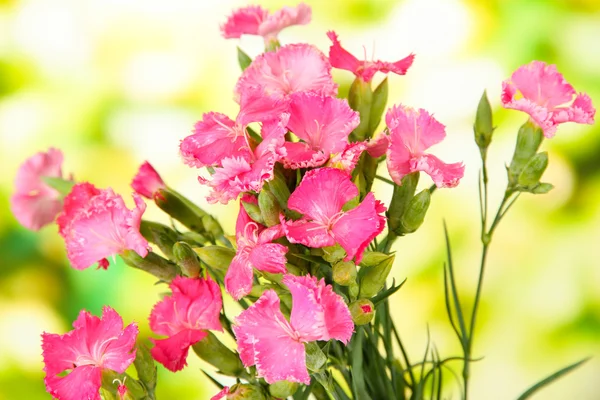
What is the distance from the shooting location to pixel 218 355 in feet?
1.74

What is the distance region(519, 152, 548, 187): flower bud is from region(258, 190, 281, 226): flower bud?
0.20 m

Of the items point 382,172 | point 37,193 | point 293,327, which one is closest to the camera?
point 293,327

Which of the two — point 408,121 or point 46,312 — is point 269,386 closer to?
point 408,121

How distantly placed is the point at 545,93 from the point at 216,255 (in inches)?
10.5

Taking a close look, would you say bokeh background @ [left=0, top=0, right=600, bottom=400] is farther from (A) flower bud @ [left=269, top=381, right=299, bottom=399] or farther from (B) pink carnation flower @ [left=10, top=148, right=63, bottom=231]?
(A) flower bud @ [left=269, top=381, right=299, bottom=399]

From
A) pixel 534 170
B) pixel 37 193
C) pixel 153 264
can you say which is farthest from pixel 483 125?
pixel 37 193

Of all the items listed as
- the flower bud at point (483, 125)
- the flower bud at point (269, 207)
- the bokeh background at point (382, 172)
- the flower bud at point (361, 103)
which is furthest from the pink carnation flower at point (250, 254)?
the bokeh background at point (382, 172)

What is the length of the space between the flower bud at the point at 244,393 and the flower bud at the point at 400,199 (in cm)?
15

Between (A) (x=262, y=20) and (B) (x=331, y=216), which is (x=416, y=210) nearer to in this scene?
(B) (x=331, y=216)

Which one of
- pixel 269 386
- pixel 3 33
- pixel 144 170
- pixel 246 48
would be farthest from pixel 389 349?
pixel 3 33

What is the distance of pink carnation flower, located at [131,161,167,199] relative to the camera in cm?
57

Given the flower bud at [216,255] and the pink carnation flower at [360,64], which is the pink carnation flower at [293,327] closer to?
the flower bud at [216,255]

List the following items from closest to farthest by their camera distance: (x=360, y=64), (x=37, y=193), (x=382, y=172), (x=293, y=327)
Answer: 1. (x=293, y=327)
2. (x=360, y=64)
3. (x=37, y=193)
4. (x=382, y=172)

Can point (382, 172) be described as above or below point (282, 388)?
above
